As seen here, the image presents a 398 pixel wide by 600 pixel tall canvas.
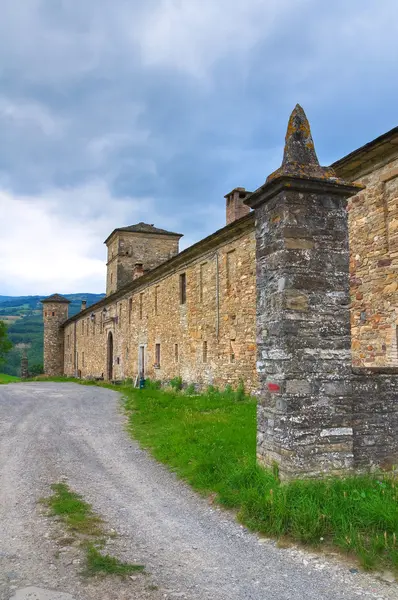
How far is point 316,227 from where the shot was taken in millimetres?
5504

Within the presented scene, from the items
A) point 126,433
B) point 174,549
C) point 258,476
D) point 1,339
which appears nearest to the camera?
point 174,549

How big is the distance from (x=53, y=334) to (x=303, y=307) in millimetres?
46479

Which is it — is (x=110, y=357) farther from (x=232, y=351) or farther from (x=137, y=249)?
(x=232, y=351)

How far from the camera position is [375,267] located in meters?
10.1

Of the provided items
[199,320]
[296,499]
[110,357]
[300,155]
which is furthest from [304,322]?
[110,357]

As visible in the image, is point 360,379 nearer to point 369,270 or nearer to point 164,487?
point 164,487

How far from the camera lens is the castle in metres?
5.18

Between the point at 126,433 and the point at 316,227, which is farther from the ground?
the point at 316,227

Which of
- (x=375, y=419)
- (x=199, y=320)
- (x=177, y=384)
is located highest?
(x=199, y=320)

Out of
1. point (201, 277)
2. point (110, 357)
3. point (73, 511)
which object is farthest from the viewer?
point (110, 357)

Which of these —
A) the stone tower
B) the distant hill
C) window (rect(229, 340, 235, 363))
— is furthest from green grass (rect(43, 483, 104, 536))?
the distant hill

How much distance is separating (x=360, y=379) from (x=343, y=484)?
1227 millimetres

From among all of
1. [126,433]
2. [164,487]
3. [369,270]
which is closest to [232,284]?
[369,270]

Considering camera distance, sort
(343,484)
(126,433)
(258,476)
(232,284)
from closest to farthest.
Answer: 1. (343,484)
2. (258,476)
3. (126,433)
4. (232,284)
